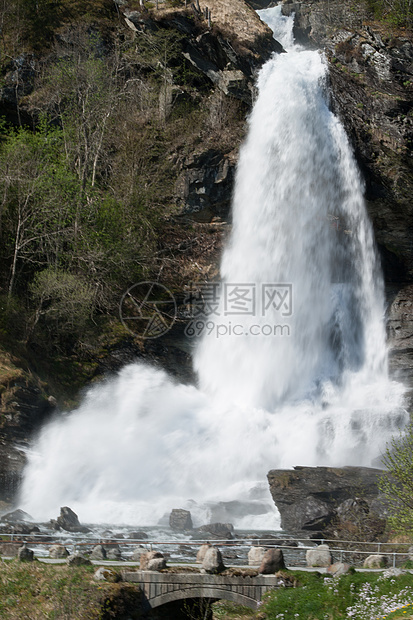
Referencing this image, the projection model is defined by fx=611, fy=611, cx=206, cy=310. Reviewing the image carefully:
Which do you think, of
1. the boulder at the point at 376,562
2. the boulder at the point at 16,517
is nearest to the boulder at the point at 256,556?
the boulder at the point at 376,562

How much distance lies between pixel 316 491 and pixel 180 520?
5045mm

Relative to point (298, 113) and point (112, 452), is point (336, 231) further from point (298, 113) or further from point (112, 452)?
point (112, 452)

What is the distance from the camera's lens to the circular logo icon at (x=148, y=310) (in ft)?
107

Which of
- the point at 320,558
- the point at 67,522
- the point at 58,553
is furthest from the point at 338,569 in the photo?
the point at 67,522

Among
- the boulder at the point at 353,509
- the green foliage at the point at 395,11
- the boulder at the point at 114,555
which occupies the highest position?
the green foliage at the point at 395,11

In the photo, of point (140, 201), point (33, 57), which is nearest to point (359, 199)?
point (140, 201)

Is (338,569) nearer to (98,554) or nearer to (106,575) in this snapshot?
(106,575)

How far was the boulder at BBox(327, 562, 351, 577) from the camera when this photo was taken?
13.5 metres

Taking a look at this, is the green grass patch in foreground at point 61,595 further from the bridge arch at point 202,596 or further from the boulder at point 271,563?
the boulder at point 271,563

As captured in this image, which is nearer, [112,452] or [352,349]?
[112,452]

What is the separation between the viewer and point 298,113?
35562mm

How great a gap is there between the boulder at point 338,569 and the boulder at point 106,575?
477cm

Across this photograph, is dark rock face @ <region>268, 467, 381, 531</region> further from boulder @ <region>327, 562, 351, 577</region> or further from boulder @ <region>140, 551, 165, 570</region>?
boulder @ <region>140, 551, 165, 570</region>

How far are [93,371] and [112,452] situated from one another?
5510 millimetres
